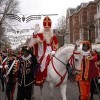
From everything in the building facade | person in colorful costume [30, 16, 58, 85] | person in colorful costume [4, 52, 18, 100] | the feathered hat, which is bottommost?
person in colorful costume [4, 52, 18, 100]

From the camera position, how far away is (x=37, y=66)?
390 inches

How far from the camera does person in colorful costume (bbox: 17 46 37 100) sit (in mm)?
9562

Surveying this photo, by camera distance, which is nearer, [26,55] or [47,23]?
[26,55]

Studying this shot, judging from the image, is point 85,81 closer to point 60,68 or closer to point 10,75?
point 60,68

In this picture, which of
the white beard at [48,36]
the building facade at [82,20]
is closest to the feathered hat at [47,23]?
the white beard at [48,36]

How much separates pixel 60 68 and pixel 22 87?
3.75ft

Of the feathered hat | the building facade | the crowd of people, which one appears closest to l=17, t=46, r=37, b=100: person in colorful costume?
the crowd of people

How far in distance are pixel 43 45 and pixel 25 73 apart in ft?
4.32

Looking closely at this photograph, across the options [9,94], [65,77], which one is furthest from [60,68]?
[9,94]

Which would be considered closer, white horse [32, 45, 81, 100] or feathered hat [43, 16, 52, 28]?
white horse [32, 45, 81, 100]

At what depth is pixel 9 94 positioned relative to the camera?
1023cm

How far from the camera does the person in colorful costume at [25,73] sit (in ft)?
31.4

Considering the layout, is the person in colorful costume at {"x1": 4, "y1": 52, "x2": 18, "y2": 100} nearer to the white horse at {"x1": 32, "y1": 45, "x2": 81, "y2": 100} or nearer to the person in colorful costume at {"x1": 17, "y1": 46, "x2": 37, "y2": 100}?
the person in colorful costume at {"x1": 17, "y1": 46, "x2": 37, "y2": 100}

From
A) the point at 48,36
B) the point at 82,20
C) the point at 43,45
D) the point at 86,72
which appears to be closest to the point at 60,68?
the point at 86,72
